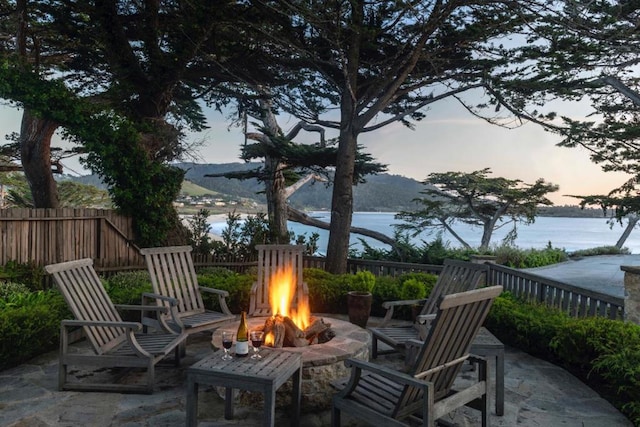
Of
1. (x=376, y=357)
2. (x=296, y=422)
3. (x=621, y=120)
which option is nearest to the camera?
(x=296, y=422)

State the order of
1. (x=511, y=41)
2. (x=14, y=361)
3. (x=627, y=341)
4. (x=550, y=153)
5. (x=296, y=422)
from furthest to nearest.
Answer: (x=550, y=153) < (x=511, y=41) < (x=14, y=361) < (x=627, y=341) < (x=296, y=422)

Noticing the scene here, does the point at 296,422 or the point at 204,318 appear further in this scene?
the point at 204,318

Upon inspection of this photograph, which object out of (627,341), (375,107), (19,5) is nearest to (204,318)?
(627,341)

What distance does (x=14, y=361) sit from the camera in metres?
4.48

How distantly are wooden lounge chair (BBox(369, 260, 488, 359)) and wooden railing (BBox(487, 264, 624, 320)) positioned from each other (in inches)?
67.1

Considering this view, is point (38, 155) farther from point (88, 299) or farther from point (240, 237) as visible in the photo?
point (88, 299)

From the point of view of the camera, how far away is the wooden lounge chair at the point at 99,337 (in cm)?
376

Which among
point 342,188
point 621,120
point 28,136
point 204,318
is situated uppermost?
point 621,120

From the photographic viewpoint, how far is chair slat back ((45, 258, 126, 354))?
3.87 meters

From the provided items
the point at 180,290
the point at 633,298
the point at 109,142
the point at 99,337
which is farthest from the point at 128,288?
the point at 633,298

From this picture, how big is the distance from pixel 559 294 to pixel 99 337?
5.63m

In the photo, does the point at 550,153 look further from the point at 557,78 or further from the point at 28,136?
the point at 28,136

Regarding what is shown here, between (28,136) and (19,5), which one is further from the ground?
(19,5)

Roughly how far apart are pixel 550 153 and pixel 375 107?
14433 millimetres
